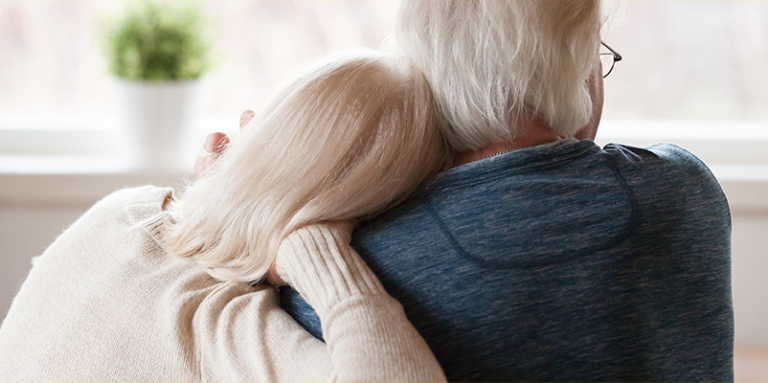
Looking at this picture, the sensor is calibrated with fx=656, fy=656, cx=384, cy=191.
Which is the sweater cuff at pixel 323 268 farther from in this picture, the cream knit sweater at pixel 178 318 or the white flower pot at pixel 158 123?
the white flower pot at pixel 158 123

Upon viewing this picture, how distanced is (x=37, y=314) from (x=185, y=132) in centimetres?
98

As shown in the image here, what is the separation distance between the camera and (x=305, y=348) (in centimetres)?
76

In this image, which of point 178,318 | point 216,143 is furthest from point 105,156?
point 178,318

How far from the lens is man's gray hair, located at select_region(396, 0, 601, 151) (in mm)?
828

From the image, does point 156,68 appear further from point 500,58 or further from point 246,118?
point 500,58

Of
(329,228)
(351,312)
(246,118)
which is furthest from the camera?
(246,118)

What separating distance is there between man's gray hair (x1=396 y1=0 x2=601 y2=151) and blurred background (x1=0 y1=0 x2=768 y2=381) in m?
1.12

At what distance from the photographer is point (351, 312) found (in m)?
0.69

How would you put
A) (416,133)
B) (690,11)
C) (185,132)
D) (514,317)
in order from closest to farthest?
(514,317)
(416,133)
(185,132)
(690,11)

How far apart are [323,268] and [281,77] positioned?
1.27 metres

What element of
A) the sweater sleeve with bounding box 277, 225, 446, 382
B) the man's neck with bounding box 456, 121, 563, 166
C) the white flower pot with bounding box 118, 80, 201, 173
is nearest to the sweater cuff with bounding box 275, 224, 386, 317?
the sweater sleeve with bounding box 277, 225, 446, 382

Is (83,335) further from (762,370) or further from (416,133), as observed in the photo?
(762,370)

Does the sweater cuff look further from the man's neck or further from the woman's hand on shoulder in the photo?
the man's neck

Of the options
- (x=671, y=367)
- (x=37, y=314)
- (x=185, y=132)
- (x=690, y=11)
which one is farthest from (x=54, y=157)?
(x=690, y=11)
